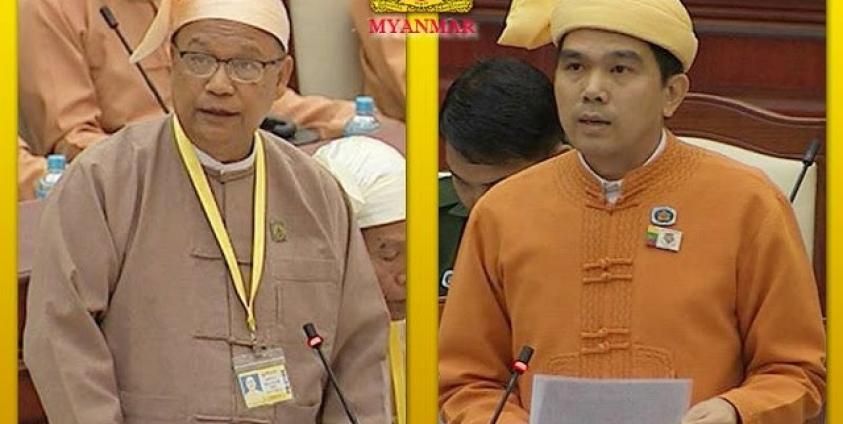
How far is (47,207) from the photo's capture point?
2443mm

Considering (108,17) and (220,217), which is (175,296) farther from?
(108,17)

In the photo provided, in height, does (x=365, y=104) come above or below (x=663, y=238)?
above

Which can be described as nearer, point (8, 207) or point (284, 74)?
point (8, 207)

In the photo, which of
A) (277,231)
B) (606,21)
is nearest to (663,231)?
(606,21)

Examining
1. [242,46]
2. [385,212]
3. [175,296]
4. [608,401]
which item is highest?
[242,46]

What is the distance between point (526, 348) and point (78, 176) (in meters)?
0.63

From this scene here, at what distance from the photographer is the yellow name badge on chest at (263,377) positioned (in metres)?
2.46

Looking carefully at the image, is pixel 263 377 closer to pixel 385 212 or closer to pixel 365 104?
pixel 385 212

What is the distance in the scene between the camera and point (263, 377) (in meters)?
2.46

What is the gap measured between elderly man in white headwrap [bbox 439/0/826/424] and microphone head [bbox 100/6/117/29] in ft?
1.69

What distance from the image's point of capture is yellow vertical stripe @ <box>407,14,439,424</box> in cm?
243

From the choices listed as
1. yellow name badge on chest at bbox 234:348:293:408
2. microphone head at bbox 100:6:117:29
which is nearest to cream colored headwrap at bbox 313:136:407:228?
yellow name badge on chest at bbox 234:348:293:408

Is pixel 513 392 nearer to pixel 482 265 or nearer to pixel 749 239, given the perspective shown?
pixel 482 265

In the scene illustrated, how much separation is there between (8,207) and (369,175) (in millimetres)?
468
